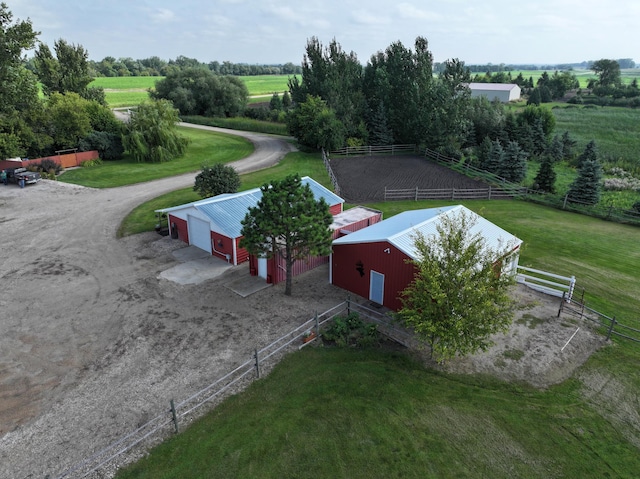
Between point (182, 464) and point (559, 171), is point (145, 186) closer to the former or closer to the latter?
point (182, 464)

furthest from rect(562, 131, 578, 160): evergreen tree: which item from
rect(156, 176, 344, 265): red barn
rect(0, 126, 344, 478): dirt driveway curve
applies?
rect(0, 126, 344, 478): dirt driveway curve

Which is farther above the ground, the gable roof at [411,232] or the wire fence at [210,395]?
the gable roof at [411,232]

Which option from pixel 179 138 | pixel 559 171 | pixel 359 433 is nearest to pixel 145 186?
pixel 179 138

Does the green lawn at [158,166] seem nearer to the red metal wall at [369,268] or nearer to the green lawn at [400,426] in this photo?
the red metal wall at [369,268]

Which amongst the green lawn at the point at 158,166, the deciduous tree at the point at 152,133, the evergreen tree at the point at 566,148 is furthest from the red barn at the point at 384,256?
the evergreen tree at the point at 566,148

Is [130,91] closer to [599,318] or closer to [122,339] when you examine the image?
[122,339]

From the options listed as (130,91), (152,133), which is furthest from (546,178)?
(130,91)
